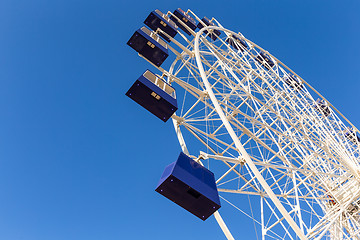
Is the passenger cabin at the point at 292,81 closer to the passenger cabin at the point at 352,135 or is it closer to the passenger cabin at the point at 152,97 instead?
the passenger cabin at the point at 352,135

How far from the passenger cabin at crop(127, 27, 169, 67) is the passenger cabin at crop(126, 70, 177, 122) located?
8.48ft

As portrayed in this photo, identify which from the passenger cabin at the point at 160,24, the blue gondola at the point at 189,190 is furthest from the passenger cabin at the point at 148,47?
the blue gondola at the point at 189,190

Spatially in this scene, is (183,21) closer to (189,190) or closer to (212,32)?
(212,32)

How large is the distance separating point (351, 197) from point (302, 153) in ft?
8.72

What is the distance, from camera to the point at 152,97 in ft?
32.3

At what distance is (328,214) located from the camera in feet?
40.6

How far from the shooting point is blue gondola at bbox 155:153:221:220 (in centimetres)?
701

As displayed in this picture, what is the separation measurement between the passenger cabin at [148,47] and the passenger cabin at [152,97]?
102 inches

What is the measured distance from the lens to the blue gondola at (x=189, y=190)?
701 cm

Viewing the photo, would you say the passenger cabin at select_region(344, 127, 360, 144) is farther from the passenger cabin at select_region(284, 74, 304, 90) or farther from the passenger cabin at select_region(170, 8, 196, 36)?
the passenger cabin at select_region(170, 8, 196, 36)

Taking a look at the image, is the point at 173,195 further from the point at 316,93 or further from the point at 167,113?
the point at 316,93

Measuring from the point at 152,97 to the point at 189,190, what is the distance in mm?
3816

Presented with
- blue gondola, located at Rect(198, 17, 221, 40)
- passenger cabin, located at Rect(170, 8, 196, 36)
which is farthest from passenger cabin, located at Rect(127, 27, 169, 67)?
blue gondola, located at Rect(198, 17, 221, 40)

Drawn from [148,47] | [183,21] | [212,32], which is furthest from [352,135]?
[148,47]
